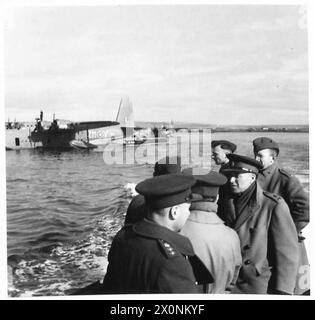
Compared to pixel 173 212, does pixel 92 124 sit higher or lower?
higher

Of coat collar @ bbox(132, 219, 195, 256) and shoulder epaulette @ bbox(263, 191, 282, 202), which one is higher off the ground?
shoulder epaulette @ bbox(263, 191, 282, 202)

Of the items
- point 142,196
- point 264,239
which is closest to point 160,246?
point 142,196

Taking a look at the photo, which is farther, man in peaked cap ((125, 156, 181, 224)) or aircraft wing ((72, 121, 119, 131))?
aircraft wing ((72, 121, 119, 131))

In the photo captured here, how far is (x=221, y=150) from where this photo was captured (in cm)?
439

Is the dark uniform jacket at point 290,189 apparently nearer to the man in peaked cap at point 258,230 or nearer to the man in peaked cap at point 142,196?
the man in peaked cap at point 258,230

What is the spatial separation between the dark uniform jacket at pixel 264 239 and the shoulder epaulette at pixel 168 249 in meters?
0.72

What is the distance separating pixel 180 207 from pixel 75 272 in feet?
4.80

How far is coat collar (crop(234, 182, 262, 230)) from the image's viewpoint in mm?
3918

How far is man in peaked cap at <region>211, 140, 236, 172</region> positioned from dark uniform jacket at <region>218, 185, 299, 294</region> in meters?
0.48

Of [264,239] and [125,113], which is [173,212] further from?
[125,113]

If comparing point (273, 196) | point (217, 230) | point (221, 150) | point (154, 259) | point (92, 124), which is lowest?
point (154, 259)

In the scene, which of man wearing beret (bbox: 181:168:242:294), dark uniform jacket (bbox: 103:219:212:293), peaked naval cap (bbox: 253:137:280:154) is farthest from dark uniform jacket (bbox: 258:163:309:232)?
dark uniform jacket (bbox: 103:219:212:293)

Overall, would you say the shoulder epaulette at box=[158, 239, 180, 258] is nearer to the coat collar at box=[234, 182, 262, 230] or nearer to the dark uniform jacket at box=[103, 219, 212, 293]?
the dark uniform jacket at box=[103, 219, 212, 293]

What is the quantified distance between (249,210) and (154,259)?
1022 millimetres
